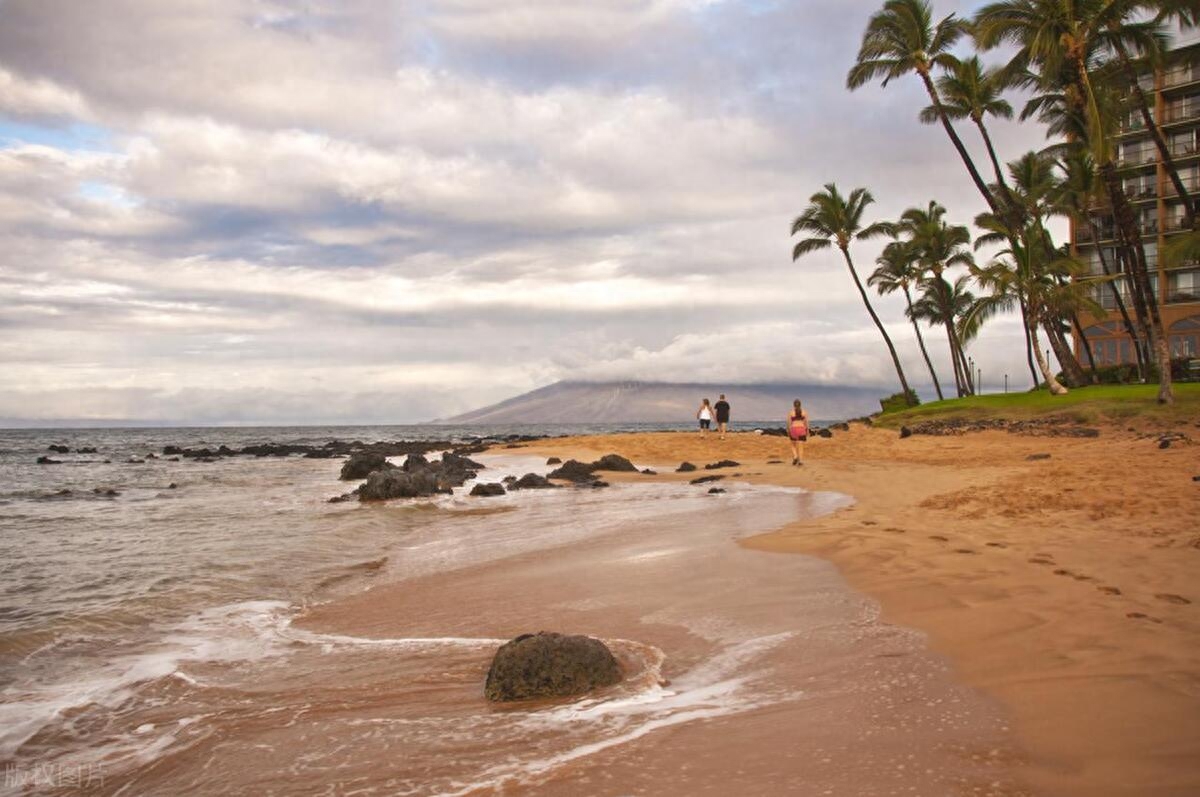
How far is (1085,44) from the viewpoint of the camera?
24391 millimetres

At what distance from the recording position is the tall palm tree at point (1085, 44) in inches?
918

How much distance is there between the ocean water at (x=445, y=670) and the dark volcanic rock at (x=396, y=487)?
19.2 ft

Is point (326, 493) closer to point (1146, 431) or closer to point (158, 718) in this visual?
point (158, 718)

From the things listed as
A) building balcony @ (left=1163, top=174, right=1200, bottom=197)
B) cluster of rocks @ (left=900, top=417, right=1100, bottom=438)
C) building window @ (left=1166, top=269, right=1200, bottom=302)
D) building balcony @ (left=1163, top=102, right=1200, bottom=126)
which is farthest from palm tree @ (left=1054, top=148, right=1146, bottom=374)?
building balcony @ (left=1163, top=102, right=1200, bottom=126)

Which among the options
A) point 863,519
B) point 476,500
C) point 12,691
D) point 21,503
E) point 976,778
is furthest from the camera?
point 21,503

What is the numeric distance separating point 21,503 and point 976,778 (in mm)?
24144

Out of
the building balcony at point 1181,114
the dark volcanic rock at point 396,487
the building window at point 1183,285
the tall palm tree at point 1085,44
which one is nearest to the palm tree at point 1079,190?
the tall palm tree at point 1085,44

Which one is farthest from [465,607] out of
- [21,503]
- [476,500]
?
[21,503]

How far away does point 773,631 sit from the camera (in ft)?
17.5

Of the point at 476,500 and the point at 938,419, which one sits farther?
the point at 938,419

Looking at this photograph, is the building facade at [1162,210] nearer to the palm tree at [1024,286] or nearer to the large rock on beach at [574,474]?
the palm tree at [1024,286]

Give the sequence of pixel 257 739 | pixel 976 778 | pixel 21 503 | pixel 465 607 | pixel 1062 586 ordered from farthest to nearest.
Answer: pixel 21 503 < pixel 465 607 < pixel 1062 586 < pixel 257 739 < pixel 976 778

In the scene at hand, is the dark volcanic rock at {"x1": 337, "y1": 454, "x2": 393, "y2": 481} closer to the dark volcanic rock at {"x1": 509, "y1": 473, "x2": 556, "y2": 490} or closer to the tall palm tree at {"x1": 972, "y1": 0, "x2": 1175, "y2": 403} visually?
the dark volcanic rock at {"x1": 509, "y1": 473, "x2": 556, "y2": 490}

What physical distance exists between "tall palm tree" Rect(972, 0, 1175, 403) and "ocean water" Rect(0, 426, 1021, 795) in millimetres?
20481
